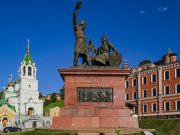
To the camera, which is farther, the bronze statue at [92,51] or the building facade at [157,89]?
the building facade at [157,89]

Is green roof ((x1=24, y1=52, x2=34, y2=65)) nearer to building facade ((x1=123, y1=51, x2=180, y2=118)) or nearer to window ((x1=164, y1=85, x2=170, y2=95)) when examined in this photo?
building facade ((x1=123, y1=51, x2=180, y2=118))

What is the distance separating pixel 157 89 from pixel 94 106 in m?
48.4

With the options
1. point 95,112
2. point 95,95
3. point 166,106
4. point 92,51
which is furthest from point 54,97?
point 95,112

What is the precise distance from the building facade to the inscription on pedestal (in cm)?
3960

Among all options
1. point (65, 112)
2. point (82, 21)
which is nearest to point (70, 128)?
point (65, 112)

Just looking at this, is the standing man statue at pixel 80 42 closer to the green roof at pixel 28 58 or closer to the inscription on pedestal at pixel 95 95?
Result: the inscription on pedestal at pixel 95 95

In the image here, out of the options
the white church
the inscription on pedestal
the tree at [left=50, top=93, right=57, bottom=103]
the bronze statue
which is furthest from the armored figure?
the tree at [left=50, top=93, right=57, bottom=103]

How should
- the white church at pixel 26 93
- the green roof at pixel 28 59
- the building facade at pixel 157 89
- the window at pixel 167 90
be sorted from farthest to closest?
the green roof at pixel 28 59
the white church at pixel 26 93
the window at pixel 167 90
the building facade at pixel 157 89

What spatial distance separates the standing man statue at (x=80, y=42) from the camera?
24.5 meters

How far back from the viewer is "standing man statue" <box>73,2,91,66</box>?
2448 centimetres

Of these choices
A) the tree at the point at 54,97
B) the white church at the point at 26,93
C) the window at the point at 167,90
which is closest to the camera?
the window at the point at 167,90

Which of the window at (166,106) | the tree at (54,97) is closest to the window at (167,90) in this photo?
the window at (166,106)

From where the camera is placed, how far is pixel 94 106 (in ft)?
74.2

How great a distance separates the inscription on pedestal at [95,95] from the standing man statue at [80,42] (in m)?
2.04
